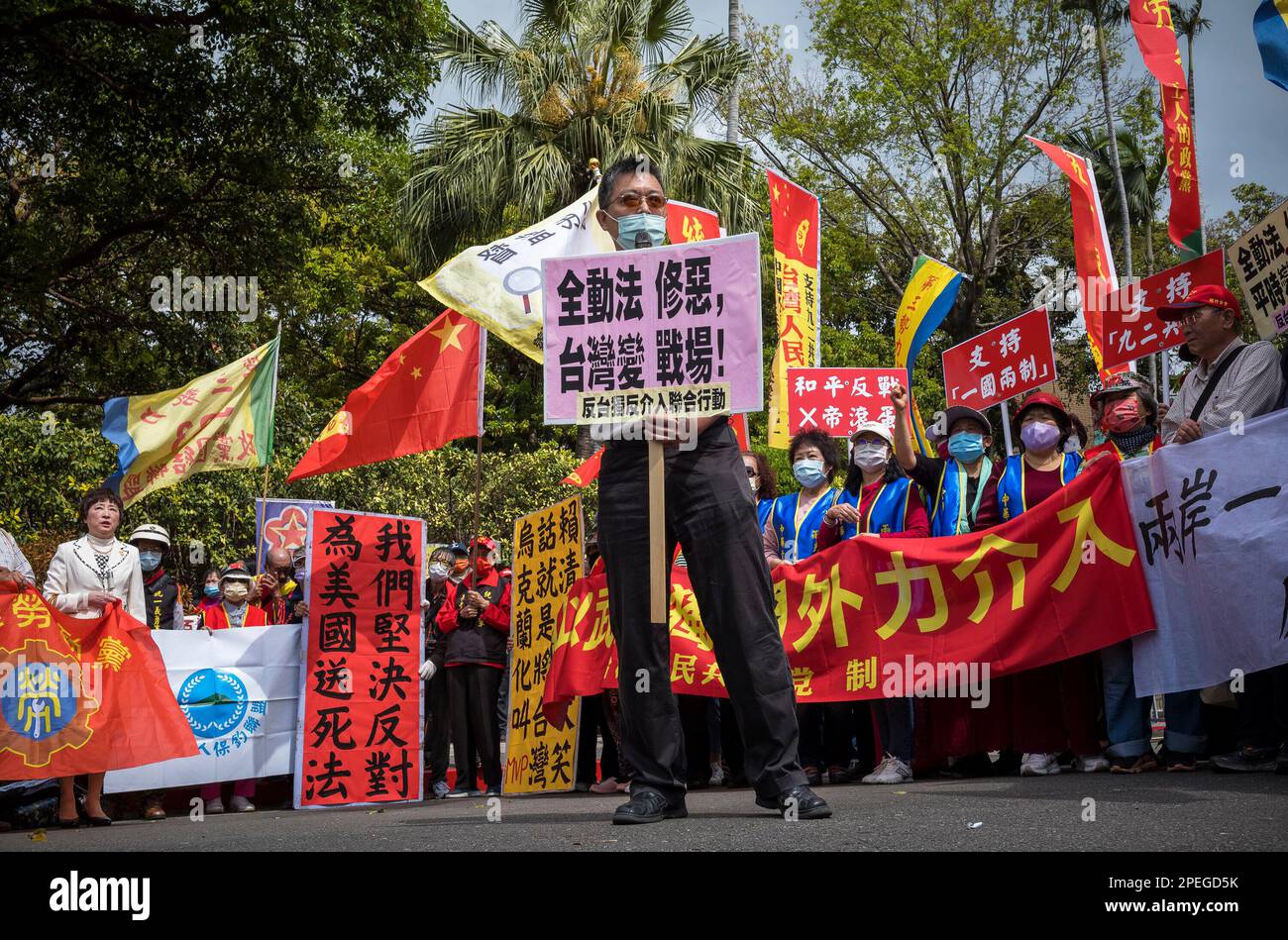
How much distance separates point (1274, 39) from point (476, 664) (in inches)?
240

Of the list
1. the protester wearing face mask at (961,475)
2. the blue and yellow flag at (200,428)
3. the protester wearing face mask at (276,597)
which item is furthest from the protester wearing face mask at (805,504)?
the blue and yellow flag at (200,428)

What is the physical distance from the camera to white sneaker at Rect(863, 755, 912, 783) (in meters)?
6.40

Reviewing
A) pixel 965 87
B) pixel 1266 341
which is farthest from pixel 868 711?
pixel 965 87

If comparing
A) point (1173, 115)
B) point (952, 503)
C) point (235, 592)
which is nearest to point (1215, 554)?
point (952, 503)

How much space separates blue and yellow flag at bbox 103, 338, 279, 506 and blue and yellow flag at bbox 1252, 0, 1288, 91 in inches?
281

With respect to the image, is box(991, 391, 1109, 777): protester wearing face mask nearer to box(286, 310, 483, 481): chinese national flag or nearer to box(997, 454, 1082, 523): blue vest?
box(997, 454, 1082, 523): blue vest

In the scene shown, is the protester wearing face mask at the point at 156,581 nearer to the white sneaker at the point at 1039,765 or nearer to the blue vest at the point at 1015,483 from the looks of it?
the blue vest at the point at 1015,483

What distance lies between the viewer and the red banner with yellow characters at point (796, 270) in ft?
38.3

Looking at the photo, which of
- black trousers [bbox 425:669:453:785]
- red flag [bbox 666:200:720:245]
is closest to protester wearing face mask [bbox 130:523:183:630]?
black trousers [bbox 425:669:453:785]

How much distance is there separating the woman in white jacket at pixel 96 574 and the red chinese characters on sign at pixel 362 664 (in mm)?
1185

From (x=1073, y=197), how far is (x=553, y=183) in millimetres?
9468

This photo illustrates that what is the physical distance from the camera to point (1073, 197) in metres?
10.7

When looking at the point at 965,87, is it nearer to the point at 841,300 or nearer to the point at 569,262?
the point at 841,300

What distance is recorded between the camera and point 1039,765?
6.21 m
